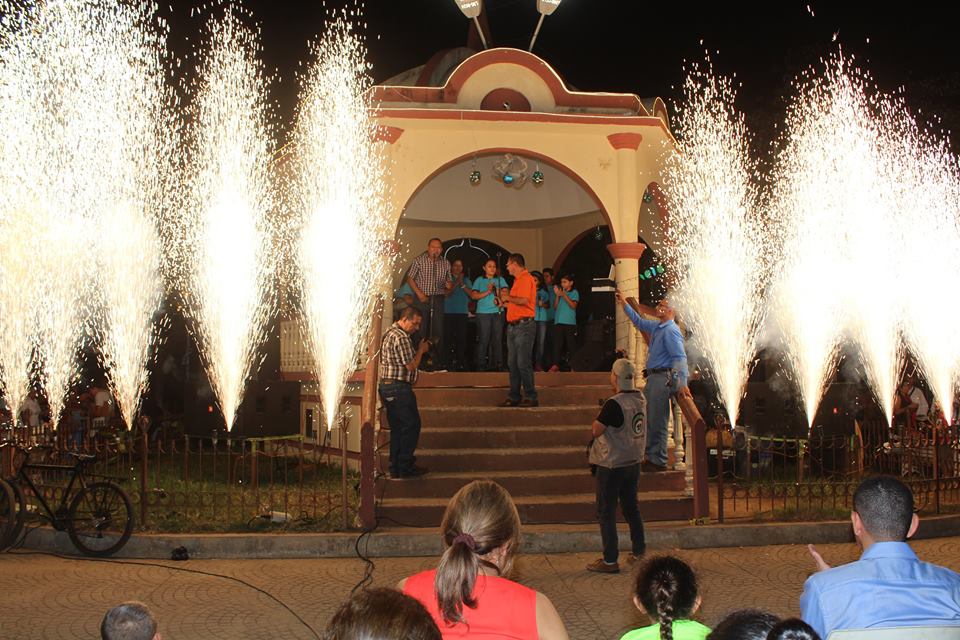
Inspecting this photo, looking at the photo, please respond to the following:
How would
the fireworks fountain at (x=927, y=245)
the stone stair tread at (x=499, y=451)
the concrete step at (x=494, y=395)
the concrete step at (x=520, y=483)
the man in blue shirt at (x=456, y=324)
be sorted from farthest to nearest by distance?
the fireworks fountain at (x=927, y=245), the man in blue shirt at (x=456, y=324), the concrete step at (x=494, y=395), the stone stair tread at (x=499, y=451), the concrete step at (x=520, y=483)

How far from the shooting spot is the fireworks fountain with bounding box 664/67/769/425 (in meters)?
15.5

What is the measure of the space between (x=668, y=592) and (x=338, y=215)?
11881 mm

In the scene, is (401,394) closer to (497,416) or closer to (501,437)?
(501,437)

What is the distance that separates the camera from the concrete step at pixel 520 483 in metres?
10.5

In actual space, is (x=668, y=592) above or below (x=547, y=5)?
below

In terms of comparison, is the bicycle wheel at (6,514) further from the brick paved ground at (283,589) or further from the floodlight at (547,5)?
the floodlight at (547,5)

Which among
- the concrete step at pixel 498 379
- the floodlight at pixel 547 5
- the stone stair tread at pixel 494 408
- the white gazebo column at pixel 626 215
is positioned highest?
the floodlight at pixel 547 5

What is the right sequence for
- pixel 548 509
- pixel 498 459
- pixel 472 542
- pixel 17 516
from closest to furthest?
pixel 472 542 < pixel 17 516 < pixel 548 509 < pixel 498 459

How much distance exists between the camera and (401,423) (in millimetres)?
10430

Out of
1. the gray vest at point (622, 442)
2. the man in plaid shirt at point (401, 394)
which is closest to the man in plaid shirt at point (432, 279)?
the man in plaid shirt at point (401, 394)

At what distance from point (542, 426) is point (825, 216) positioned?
30.0 ft

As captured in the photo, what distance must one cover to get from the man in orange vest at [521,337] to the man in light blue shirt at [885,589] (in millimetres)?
8855

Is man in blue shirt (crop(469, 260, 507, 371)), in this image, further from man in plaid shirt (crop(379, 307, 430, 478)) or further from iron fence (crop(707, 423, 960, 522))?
iron fence (crop(707, 423, 960, 522))

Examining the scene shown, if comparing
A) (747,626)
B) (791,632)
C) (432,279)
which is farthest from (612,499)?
(432,279)
